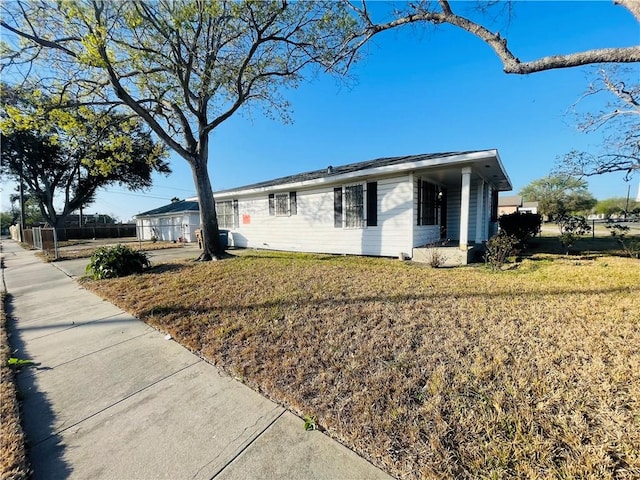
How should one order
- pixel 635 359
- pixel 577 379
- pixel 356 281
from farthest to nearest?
1. pixel 356 281
2. pixel 635 359
3. pixel 577 379

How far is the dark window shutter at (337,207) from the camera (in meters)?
9.12

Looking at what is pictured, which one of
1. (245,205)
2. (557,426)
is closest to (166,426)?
(557,426)

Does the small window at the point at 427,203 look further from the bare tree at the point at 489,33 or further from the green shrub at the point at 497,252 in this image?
the bare tree at the point at 489,33

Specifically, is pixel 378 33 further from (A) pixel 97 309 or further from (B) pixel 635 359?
(A) pixel 97 309

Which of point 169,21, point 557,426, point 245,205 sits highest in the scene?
point 169,21

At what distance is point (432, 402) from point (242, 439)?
1.38 m

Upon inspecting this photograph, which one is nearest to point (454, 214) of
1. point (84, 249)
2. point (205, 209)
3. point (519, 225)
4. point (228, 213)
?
point (519, 225)

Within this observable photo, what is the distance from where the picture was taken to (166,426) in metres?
1.87

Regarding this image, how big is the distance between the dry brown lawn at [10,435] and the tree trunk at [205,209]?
20.3ft

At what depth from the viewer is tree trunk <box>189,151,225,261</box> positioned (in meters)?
8.66

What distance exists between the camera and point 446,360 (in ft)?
8.07

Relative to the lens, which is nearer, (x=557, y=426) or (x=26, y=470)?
(x=26, y=470)

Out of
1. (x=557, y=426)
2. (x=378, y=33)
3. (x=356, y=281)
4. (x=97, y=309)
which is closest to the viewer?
(x=557, y=426)

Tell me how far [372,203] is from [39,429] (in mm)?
7945
